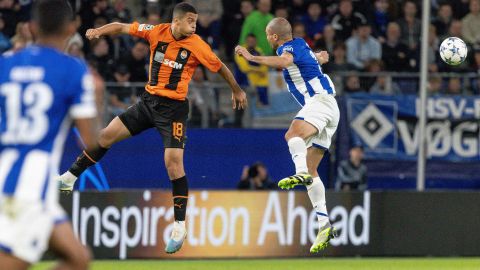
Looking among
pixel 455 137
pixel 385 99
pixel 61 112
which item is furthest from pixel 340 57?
pixel 61 112

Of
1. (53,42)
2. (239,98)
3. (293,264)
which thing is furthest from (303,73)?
(53,42)

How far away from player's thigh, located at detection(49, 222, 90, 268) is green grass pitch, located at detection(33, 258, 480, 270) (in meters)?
6.99

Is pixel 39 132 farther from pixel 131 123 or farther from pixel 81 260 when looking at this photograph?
pixel 131 123

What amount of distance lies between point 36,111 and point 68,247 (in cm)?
74

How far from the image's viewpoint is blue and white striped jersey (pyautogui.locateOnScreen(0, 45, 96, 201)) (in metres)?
5.91

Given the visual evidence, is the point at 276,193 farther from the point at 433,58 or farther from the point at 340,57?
the point at 433,58

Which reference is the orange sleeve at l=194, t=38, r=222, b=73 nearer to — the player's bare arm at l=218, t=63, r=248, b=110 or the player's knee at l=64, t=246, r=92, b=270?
the player's bare arm at l=218, t=63, r=248, b=110

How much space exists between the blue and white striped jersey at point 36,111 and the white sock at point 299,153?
17.3ft

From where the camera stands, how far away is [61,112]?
6.06m

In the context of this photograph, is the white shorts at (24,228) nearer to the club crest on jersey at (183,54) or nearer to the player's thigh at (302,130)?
the club crest on jersey at (183,54)

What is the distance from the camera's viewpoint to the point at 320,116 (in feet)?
37.4

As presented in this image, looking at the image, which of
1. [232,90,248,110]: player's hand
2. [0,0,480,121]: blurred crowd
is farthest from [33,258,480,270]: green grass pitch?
[232,90,248,110]: player's hand

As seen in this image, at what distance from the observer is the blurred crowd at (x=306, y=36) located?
16328 millimetres

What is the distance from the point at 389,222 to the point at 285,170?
2001mm
